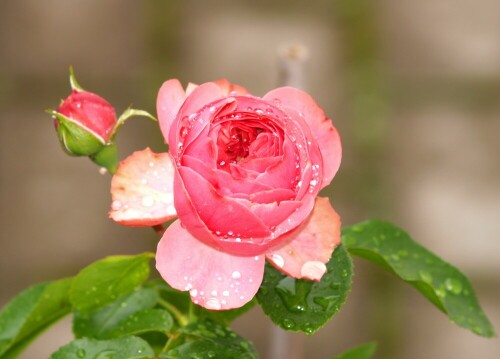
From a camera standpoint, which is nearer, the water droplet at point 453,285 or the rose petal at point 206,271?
the rose petal at point 206,271

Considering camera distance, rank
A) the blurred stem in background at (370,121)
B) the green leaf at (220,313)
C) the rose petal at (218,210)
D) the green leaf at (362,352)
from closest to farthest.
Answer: the rose petal at (218,210) → the green leaf at (220,313) → the green leaf at (362,352) → the blurred stem in background at (370,121)

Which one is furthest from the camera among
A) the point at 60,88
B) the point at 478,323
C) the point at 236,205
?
the point at 60,88

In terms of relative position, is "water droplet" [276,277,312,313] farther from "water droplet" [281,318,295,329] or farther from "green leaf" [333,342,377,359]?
"green leaf" [333,342,377,359]

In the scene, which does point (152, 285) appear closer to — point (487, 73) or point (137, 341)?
point (137, 341)

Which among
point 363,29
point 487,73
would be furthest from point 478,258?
point 363,29

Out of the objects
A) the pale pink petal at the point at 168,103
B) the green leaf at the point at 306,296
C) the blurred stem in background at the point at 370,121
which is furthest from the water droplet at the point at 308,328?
the blurred stem in background at the point at 370,121

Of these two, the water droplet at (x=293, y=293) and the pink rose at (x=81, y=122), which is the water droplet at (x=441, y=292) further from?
the pink rose at (x=81, y=122)
